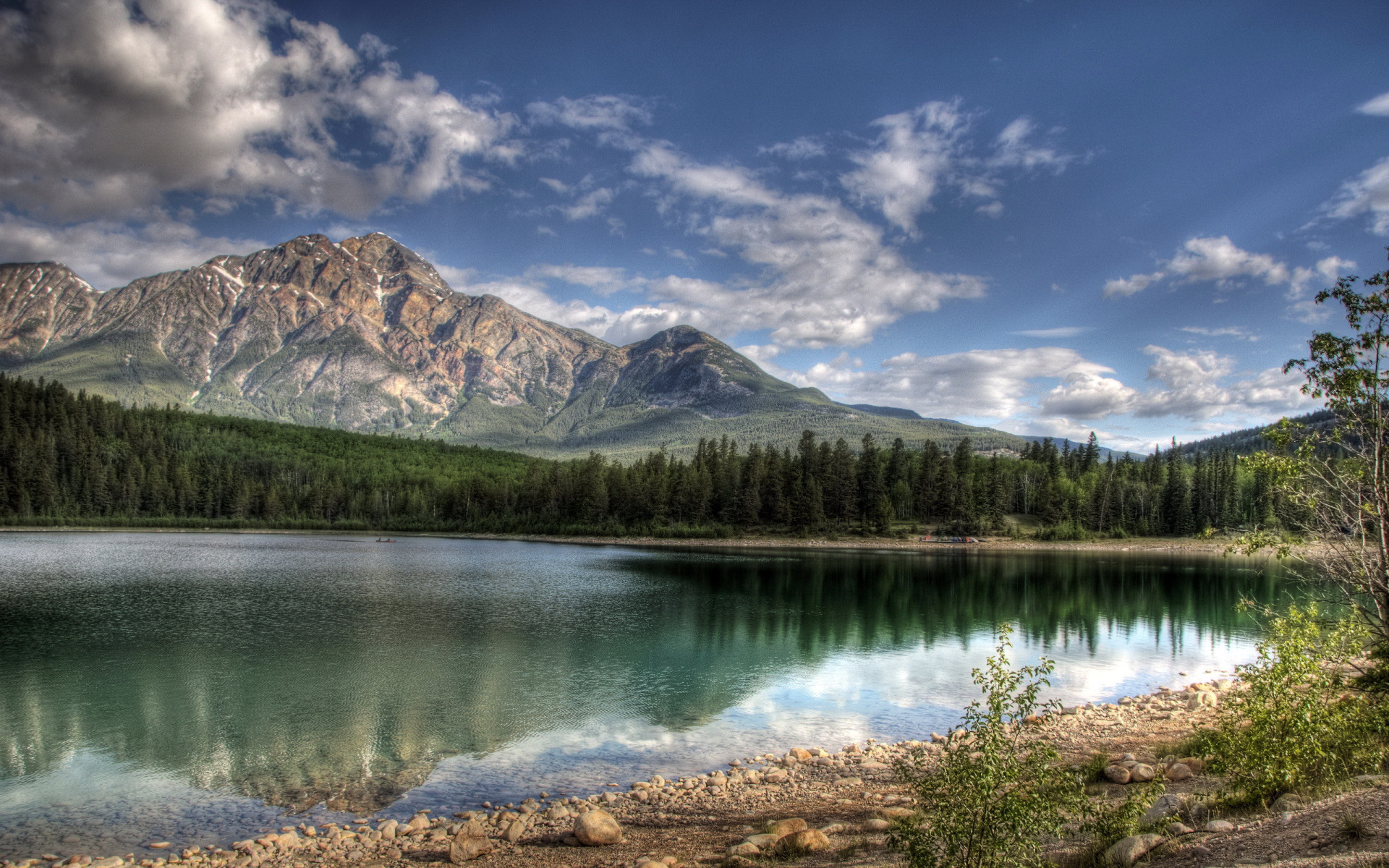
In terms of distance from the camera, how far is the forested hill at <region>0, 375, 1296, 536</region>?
122m

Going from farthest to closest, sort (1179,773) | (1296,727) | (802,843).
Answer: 1. (1179,773)
2. (802,843)
3. (1296,727)

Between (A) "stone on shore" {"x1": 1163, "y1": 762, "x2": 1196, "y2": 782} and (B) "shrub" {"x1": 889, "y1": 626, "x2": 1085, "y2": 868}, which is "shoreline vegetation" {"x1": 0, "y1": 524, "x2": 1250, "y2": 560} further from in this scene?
(B) "shrub" {"x1": 889, "y1": 626, "x2": 1085, "y2": 868}

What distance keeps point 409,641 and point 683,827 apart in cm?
2354

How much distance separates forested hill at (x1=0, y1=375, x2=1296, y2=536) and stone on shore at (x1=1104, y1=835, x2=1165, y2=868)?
110008mm

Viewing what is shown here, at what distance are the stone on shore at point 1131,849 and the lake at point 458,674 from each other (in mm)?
10777

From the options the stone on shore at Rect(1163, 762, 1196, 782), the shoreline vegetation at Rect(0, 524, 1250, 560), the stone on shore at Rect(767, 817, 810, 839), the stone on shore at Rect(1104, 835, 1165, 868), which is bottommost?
the shoreline vegetation at Rect(0, 524, 1250, 560)

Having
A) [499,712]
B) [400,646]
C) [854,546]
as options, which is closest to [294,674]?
[400,646]

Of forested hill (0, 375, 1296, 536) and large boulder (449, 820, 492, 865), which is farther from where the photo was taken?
forested hill (0, 375, 1296, 536)

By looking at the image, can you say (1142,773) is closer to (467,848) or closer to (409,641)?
(467,848)

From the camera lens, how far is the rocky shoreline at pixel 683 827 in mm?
11484

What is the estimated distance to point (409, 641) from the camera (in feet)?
109

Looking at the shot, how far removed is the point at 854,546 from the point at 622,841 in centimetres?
10195

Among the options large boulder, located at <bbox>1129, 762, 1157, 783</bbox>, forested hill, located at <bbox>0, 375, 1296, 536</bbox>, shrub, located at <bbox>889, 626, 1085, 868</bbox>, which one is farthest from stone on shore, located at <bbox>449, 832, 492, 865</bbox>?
forested hill, located at <bbox>0, 375, 1296, 536</bbox>

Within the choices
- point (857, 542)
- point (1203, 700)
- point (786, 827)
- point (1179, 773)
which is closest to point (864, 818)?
point (786, 827)
